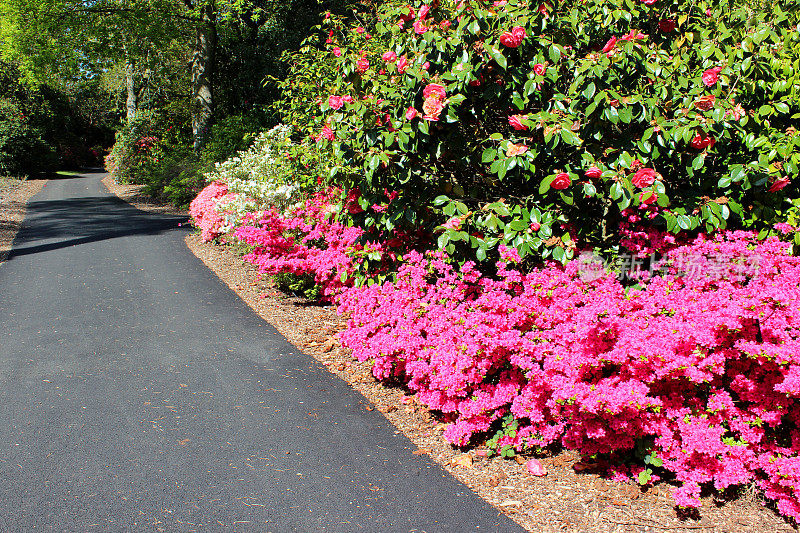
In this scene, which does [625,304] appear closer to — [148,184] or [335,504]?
[335,504]

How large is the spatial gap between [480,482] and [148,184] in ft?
63.4

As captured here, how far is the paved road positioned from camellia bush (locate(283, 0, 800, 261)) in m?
1.64

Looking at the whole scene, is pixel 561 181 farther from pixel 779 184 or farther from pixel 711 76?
pixel 779 184

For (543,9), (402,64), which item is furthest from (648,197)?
(402,64)

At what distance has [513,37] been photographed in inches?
150

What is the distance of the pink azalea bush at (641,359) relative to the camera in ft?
9.59

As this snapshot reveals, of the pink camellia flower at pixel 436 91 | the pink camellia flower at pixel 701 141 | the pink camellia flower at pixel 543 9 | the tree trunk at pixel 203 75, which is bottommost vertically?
the pink camellia flower at pixel 701 141

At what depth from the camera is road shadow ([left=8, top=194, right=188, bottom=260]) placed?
1105 cm

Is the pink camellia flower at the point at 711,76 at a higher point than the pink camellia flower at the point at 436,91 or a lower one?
higher

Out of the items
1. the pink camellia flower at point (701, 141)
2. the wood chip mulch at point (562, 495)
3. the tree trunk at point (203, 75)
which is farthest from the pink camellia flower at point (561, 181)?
the tree trunk at point (203, 75)

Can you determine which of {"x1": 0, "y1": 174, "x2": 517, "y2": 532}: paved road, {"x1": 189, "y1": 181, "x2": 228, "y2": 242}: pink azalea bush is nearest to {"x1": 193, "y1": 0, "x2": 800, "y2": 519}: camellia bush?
{"x1": 0, "y1": 174, "x2": 517, "y2": 532}: paved road

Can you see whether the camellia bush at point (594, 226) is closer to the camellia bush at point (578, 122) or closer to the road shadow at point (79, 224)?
the camellia bush at point (578, 122)

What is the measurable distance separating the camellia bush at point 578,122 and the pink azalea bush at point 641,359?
14.4 inches

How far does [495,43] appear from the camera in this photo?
3.93 meters
